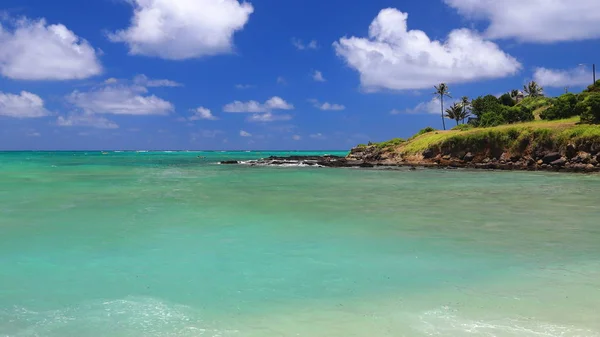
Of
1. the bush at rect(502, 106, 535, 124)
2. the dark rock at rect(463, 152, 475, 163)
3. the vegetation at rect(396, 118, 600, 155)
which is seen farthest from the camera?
the bush at rect(502, 106, 535, 124)

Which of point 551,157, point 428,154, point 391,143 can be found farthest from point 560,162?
point 391,143

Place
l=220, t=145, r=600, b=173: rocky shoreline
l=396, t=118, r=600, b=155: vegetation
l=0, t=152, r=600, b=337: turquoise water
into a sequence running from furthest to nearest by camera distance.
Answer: l=396, t=118, r=600, b=155: vegetation < l=220, t=145, r=600, b=173: rocky shoreline < l=0, t=152, r=600, b=337: turquoise water

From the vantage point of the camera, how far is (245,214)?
59.7 feet

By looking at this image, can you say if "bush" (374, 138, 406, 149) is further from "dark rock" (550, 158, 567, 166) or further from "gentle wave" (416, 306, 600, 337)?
"gentle wave" (416, 306, 600, 337)

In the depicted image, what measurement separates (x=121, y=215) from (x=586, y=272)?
1567 cm

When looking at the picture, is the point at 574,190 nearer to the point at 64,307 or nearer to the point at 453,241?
the point at 453,241

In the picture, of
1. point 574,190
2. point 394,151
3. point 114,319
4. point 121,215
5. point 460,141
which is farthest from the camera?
point 394,151

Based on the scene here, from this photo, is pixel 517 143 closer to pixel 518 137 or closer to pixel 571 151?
pixel 518 137

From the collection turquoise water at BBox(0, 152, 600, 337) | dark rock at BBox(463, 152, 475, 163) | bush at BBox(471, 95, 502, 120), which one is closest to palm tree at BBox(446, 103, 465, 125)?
bush at BBox(471, 95, 502, 120)

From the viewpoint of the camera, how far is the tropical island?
4788 centimetres

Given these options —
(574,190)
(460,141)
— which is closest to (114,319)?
(574,190)

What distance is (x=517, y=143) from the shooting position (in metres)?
54.9

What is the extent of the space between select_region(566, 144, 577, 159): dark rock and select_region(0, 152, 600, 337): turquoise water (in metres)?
33.3

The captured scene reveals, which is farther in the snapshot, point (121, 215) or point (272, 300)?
point (121, 215)
